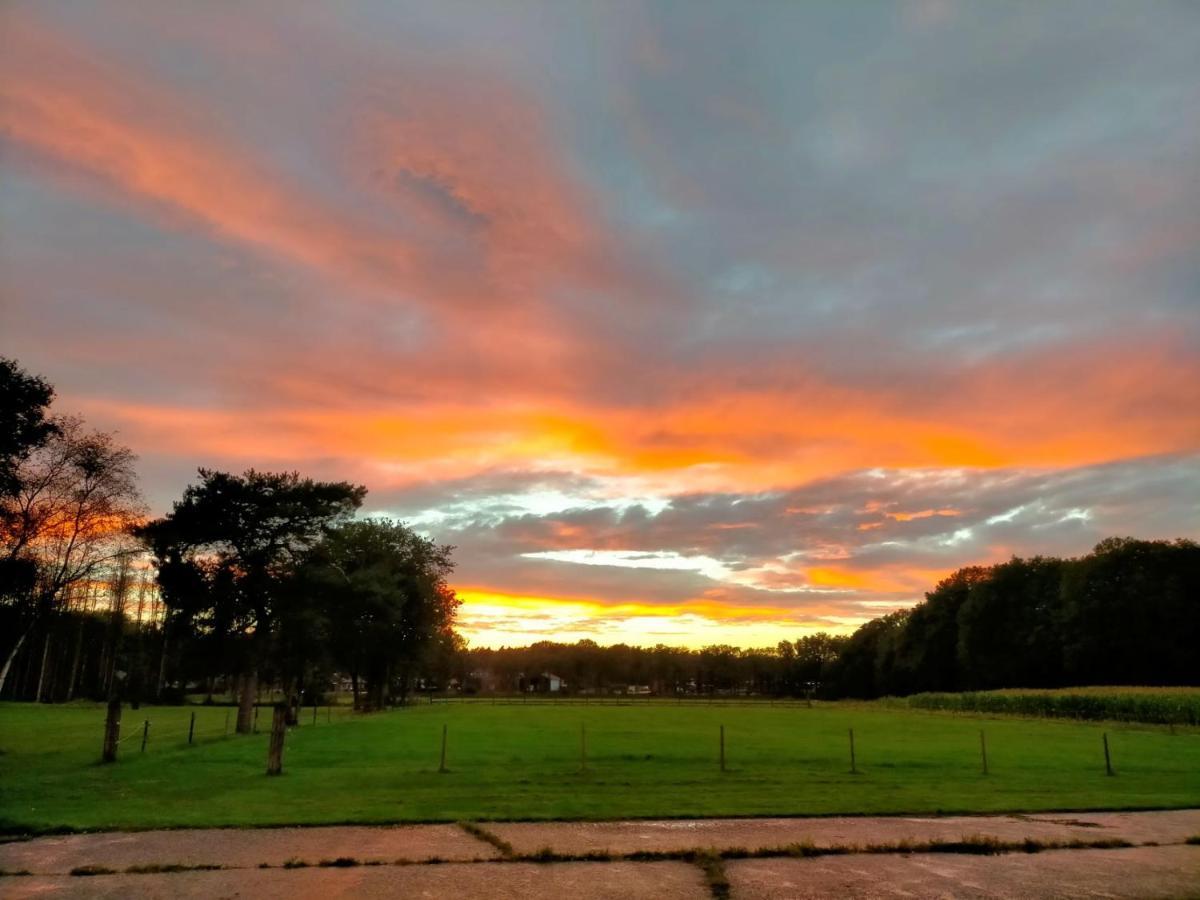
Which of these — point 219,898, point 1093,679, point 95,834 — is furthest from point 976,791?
point 1093,679

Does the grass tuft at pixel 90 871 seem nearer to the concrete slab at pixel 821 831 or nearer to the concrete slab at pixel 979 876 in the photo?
the concrete slab at pixel 821 831

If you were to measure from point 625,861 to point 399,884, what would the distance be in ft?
10.1

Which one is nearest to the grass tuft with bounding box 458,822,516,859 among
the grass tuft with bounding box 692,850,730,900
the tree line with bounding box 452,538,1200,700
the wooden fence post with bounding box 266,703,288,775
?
the grass tuft with bounding box 692,850,730,900

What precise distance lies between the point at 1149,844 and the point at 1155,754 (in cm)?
2145

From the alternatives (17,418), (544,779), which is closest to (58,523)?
(17,418)

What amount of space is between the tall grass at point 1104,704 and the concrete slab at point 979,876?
48605mm

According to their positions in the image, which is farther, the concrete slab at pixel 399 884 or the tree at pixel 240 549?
the tree at pixel 240 549

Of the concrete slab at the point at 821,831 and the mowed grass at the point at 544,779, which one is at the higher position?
the concrete slab at the point at 821,831

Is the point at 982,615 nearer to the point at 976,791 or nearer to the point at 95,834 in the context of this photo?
the point at 976,791

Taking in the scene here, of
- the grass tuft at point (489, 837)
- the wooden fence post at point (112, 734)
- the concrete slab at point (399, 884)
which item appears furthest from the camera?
the wooden fence post at point (112, 734)

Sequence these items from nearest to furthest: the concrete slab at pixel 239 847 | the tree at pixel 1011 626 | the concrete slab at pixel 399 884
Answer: the concrete slab at pixel 399 884
the concrete slab at pixel 239 847
the tree at pixel 1011 626

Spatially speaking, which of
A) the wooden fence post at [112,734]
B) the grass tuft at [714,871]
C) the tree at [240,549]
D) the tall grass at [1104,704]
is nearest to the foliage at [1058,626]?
the tall grass at [1104,704]

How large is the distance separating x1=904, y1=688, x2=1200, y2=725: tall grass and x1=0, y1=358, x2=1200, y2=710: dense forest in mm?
30008

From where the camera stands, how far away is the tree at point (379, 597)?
43531mm
